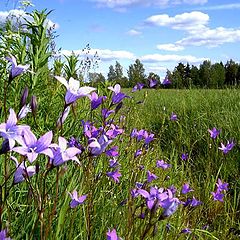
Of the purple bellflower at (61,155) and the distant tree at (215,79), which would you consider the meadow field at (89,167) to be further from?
the distant tree at (215,79)

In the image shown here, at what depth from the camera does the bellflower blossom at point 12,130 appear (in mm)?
969

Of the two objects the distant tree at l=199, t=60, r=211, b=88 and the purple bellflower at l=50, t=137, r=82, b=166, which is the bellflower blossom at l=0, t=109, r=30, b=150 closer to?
the purple bellflower at l=50, t=137, r=82, b=166

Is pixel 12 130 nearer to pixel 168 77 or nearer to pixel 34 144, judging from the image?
pixel 34 144

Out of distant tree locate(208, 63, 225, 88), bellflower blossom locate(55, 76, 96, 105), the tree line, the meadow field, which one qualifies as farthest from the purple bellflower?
distant tree locate(208, 63, 225, 88)

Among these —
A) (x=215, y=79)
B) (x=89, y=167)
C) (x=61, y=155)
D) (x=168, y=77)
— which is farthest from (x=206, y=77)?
(x=61, y=155)

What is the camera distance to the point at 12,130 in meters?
1.00

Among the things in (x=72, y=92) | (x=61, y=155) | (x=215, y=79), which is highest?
(x=215, y=79)

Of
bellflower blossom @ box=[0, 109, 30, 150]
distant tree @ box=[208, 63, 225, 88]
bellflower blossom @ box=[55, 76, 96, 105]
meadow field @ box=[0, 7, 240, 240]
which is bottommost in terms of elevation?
meadow field @ box=[0, 7, 240, 240]

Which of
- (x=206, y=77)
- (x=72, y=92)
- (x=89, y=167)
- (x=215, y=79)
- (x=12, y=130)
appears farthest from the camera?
(x=215, y=79)

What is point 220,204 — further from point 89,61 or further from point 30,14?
point 89,61

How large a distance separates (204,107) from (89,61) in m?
1.99

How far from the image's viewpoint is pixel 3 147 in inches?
39.6

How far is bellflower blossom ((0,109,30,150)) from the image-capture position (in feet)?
3.18

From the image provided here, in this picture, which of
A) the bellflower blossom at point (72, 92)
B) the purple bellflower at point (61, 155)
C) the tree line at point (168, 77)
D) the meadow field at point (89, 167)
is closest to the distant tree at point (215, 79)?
the tree line at point (168, 77)
